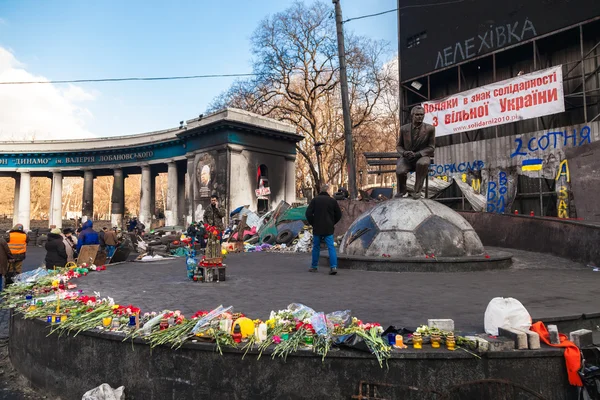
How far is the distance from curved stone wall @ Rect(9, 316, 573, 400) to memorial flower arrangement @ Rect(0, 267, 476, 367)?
0.08 meters

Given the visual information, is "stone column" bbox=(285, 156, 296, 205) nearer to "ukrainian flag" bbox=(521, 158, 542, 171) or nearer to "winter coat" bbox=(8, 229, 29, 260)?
"ukrainian flag" bbox=(521, 158, 542, 171)

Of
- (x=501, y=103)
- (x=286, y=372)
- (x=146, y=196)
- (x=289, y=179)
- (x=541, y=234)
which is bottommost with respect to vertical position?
(x=286, y=372)

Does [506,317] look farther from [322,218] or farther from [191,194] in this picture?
[191,194]

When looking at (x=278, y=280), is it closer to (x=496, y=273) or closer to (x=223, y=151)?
(x=496, y=273)

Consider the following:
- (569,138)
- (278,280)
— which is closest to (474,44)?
(569,138)

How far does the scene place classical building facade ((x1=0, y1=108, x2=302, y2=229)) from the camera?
1065 inches

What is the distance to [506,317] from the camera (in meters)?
3.43

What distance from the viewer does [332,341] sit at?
332 centimetres

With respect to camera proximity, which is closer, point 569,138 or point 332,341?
point 332,341

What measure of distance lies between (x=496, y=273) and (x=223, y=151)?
839 inches

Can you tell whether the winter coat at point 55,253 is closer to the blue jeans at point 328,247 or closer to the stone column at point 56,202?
the blue jeans at point 328,247

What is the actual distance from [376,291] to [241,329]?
3005 mm

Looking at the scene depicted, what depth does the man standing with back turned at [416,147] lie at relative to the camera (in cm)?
941

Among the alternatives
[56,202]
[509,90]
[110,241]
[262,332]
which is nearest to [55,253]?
[110,241]
